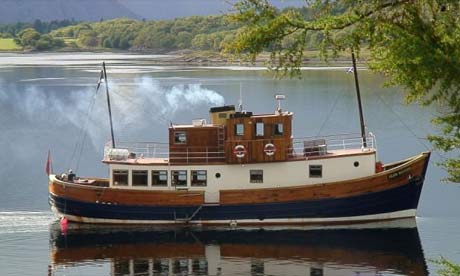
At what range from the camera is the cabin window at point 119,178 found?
134ft

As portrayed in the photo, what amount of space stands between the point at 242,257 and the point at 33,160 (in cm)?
3129

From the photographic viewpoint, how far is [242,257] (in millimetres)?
35656

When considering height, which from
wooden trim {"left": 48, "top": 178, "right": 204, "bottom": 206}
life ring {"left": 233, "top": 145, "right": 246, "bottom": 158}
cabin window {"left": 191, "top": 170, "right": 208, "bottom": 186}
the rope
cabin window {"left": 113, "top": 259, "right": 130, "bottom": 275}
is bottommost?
cabin window {"left": 113, "top": 259, "right": 130, "bottom": 275}

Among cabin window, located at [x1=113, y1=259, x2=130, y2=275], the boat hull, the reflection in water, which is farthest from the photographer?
the boat hull

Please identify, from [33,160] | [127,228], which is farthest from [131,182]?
[33,160]

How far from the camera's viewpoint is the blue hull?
1569 inches

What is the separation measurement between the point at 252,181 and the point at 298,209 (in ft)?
8.27

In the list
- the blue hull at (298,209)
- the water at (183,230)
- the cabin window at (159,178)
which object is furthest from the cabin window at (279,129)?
the cabin window at (159,178)

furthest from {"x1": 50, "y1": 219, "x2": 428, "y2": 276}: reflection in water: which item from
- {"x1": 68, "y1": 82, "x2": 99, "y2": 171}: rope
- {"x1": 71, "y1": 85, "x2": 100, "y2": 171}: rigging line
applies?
{"x1": 68, "y1": 82, "x2": 99, "y2": 171}: rope

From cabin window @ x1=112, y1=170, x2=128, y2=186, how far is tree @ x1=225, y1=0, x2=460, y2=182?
2767 cm

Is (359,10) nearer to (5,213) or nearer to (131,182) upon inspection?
(131,182)

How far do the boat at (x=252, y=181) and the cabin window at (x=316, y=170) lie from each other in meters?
0.05

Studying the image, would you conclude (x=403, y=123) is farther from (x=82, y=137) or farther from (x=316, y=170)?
(x=316, y=170)

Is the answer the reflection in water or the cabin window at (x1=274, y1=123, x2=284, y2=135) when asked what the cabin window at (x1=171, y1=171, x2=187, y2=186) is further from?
the cabin window at (x1=274, y1=123, x2=284, y2=135)
